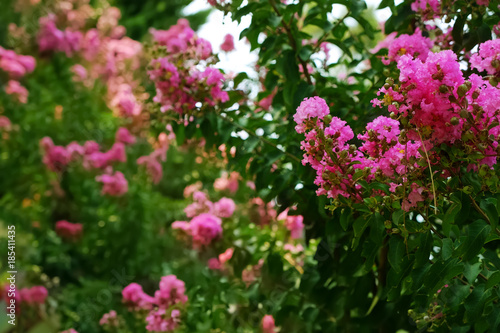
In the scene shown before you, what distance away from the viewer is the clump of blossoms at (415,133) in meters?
1.11

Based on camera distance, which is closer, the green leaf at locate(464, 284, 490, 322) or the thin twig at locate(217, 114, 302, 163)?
the green leaf at locate(464, 284, 490, 322)

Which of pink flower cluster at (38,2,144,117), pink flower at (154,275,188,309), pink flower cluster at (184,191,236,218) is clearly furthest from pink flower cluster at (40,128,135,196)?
pink flower at (154,275,188,309)

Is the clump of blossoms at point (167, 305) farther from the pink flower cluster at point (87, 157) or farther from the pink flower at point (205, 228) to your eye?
the pink flower cluster at point (87, 157)

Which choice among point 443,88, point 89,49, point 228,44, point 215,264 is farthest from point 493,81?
point 89,49

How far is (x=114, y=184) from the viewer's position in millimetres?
3348

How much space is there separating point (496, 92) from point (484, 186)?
0.18 meters

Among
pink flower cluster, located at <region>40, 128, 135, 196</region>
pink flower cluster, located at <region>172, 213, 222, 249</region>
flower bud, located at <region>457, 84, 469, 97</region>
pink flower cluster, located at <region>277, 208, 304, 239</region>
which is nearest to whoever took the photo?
flower bud, located at <region>457, 84, 469, 97</region>

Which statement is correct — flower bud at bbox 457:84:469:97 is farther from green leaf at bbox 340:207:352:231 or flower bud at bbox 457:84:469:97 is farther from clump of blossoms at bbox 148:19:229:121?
clump of blossoms at bbox 148:19:229:121

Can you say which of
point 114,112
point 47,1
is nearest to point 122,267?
point 114,112

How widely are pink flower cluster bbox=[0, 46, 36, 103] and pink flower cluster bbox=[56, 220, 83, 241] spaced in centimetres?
91

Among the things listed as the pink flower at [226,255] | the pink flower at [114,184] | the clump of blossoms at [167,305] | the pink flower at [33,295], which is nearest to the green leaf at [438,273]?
the clump of blossoms at [167,305]

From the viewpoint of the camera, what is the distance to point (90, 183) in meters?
3.60

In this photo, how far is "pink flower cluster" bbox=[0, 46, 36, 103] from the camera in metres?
3.80

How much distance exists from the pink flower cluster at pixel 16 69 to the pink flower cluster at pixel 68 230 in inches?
35.9
